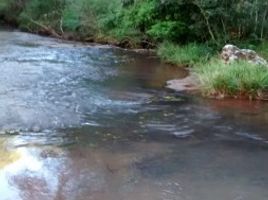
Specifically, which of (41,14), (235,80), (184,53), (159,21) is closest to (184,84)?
(235,80)

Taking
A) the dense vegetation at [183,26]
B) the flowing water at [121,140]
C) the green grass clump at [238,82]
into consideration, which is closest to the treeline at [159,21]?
the dense vegetation at [183,26]

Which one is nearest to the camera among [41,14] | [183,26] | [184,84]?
[184,84]

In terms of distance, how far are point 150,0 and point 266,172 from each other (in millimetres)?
13856

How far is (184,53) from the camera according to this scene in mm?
17906

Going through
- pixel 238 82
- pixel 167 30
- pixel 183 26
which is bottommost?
pixel 238 82

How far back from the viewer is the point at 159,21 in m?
20.0

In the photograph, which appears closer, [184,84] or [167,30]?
[184,84]

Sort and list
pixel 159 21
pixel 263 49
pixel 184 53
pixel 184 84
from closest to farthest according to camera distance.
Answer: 1. pixel 184 84
2. pixel 263 49
3. pixel 184 53
4. pixel 159 21

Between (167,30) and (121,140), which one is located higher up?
(167,30)

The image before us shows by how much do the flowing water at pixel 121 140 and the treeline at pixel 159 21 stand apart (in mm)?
4046

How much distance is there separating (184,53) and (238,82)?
19.4ft

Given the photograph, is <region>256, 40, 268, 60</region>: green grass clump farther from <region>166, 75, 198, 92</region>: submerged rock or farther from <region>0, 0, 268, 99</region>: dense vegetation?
<region>166, 75, 198, 92</region>: submerged rock

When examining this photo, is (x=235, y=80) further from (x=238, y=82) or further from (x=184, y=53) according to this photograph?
(x=184, y=53)

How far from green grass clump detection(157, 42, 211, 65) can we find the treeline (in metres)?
0.49
